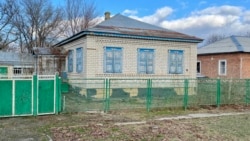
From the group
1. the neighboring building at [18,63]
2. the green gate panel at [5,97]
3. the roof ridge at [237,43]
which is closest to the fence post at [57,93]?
the green gate panel at [5,97]

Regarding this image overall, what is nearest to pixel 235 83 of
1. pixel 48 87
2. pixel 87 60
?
pixel 87 60

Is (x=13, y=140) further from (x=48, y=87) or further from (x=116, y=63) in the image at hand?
(x=116, y=63)

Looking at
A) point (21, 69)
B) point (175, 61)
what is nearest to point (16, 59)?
point (21, 69)

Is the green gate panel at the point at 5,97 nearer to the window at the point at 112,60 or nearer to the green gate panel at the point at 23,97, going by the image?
the green gate panel at the point at 23,97

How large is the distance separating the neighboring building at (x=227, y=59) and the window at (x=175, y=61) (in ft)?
34.9

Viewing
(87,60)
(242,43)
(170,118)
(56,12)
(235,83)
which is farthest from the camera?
(56,12)

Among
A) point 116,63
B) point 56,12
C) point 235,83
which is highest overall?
point 56,12

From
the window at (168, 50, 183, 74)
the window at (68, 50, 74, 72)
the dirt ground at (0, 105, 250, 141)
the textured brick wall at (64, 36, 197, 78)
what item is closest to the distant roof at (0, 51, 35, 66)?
the window at (68, 50, 74, 72)

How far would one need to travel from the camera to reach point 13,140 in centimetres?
717

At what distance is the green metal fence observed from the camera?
1003cm

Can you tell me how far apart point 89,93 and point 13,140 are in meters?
7.89

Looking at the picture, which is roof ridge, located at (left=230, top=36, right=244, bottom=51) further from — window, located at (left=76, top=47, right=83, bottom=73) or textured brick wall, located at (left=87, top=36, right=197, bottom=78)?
window, located at (left=76, top=47, right=83, bottom=73)

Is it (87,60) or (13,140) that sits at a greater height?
(87,60)

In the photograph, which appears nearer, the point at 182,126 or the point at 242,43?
the point at 182,126
